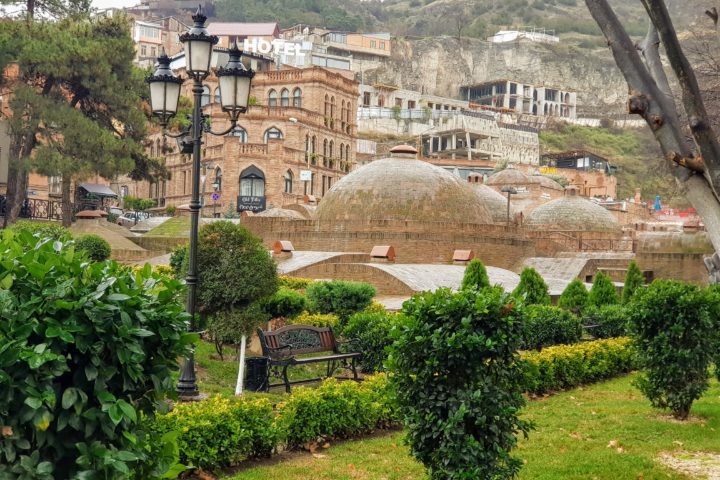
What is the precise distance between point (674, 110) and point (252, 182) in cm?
4835

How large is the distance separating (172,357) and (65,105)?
29.1 metres

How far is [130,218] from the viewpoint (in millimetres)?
44469

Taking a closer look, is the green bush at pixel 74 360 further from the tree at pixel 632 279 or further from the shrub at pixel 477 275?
the tree at pixel 632 279

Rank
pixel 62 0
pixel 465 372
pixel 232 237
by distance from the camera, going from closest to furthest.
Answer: pixel 465 372, pixel 232 237, pixel 62 0

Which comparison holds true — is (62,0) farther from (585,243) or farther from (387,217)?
(585,243)

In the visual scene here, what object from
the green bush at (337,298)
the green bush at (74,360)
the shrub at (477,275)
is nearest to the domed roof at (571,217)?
the shrub at (477,275)

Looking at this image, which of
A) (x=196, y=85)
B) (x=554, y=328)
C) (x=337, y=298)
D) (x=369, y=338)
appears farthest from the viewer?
(x=337, y=298)

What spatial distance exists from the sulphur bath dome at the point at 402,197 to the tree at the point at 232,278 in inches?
665

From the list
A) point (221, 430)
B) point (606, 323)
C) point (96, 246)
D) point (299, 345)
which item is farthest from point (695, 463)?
point (96, 246)

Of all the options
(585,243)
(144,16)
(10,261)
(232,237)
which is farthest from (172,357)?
(144,16)

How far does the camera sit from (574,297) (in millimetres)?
21234

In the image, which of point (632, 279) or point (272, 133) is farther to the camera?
point (272, 133)

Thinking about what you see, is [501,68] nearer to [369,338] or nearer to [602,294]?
[602,294]

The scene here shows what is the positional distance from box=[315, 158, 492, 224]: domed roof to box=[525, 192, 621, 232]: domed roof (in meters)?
10.3
